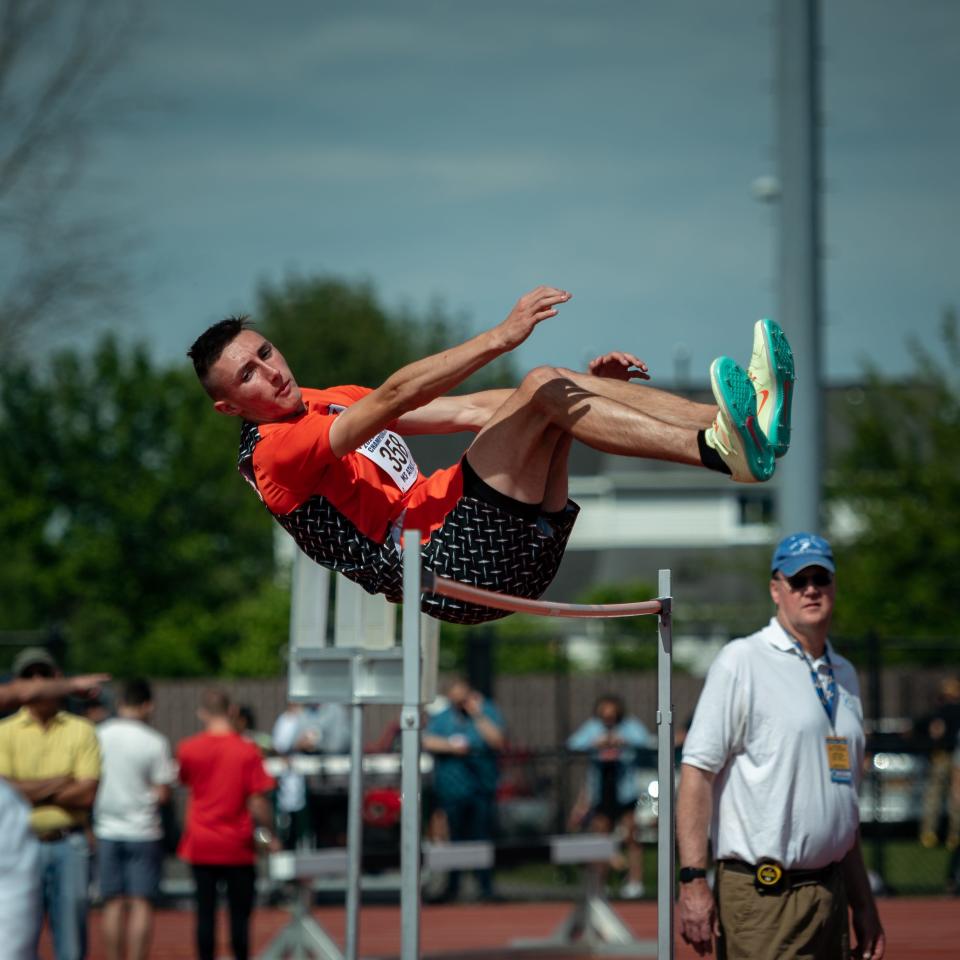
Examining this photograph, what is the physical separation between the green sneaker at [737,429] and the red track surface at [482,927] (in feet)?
22.5

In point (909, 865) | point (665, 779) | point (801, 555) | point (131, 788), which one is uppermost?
point (801, 555)

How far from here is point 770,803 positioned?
16.1 feet

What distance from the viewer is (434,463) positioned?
39.6m

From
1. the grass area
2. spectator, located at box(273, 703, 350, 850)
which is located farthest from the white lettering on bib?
the grass area

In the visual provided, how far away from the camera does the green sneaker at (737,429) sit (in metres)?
4.26

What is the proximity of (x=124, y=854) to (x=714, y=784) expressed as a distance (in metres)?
5.17

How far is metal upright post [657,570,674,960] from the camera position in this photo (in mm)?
4703

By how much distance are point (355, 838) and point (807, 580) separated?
2.81 metres

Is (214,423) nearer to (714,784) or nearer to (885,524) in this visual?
(885,524)

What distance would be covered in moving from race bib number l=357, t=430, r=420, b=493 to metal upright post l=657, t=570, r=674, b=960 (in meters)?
0.95

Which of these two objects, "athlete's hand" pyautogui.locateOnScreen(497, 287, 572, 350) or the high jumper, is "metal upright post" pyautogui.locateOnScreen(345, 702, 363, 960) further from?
"athlete's hand" pyautogui.locateOnScreen(497, 287, 572, 350)

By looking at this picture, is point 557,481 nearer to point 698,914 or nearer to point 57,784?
point 698,914

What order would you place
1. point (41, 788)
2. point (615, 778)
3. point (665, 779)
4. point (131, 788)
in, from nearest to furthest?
point (665, 779)
point (41, 788)
point (131, 788)
point (615, 778)

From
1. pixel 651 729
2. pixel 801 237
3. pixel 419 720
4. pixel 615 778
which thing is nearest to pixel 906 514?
pixel 651 729
